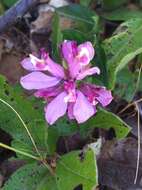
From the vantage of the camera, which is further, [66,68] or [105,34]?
[105,34]

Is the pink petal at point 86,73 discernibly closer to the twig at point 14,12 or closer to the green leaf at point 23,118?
the green leaf at point 23,118

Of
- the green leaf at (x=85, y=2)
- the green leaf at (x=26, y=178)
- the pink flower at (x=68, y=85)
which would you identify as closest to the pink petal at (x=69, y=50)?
the pink flower at (x=68, y=85)

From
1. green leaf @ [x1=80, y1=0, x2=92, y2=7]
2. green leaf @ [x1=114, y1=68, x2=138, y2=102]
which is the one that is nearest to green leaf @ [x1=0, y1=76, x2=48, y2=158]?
green leaf @ [x1=114, y1=68, x2=138, y2=102]

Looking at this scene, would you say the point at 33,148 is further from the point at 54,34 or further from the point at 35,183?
the point at 54,34

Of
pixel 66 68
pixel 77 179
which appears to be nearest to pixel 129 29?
pixel 66 68

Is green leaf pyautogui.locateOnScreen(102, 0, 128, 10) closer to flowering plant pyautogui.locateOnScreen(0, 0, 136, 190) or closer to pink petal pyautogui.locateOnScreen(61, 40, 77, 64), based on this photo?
flowering plant pyautogui.locateOnScreen(0, 0, 136, 190)

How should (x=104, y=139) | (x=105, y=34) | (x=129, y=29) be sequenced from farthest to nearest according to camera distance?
(x=105, y=34) → (x=104, y=139) → (x=129, y=29)
